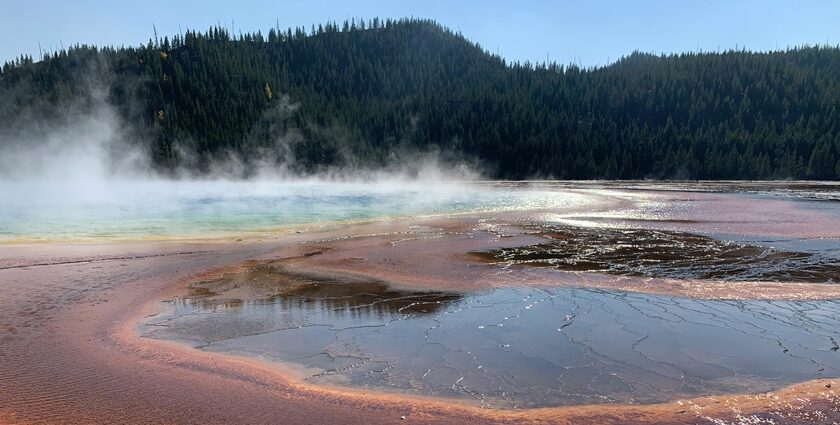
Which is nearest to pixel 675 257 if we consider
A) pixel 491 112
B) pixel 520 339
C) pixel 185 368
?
pixel 520 339

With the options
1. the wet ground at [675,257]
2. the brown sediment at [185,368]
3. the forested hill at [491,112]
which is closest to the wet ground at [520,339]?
the brown sediment at [185,368]

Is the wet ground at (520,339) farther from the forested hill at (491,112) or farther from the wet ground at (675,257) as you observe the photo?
the forested hill at (491,112)

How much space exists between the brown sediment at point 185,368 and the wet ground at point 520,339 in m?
0.37

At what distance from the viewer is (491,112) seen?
448 feet

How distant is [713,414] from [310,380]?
4.89 meters

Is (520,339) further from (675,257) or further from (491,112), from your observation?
(491,112)

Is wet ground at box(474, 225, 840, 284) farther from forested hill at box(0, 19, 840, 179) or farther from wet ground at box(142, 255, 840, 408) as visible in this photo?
forested hill at box(0, 19, 840, 179)

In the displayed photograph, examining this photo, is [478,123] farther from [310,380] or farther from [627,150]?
[310,380]

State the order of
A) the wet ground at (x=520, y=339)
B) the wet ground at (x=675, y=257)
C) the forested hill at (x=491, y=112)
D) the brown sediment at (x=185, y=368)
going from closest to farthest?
the brown sediment at (x=185, y=368)
the wet ground at (x=520, y=339)
the wet ground at (x=675, y=257)
the forested hill at (x=491, y=112)

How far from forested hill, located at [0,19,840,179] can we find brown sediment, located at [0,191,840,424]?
102 m

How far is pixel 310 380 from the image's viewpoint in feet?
22.9

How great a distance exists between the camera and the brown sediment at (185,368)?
19.6 ft

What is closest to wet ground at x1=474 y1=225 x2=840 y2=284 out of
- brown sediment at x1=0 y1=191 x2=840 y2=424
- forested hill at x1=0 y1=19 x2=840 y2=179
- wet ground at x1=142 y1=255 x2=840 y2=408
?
brown sediment at x1=0 y1=191 x2=840 y2=424

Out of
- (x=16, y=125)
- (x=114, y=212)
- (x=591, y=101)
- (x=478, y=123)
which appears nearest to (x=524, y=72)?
(x=591, y=101)
